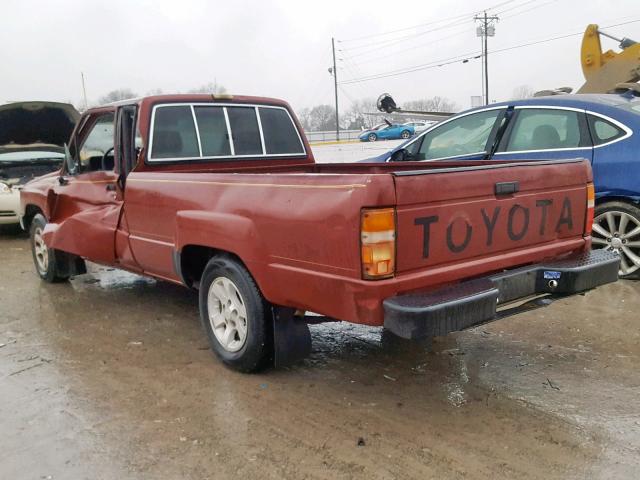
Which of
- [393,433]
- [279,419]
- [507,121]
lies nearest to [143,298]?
[279,419]

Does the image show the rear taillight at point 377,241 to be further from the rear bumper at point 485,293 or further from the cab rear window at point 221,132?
the cab rear window at point 221,132

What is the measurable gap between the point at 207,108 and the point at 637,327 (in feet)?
12.7

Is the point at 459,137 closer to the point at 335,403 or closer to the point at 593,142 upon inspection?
the point at 593,142

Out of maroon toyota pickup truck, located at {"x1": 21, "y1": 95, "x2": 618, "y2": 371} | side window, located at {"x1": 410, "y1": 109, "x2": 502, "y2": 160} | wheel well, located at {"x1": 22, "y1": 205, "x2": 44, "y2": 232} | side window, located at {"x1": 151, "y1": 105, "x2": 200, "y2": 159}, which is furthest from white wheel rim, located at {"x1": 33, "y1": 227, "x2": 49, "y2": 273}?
side window, located at {"x1": 410, "y1": 109, "x2": 502, "y2": 160}

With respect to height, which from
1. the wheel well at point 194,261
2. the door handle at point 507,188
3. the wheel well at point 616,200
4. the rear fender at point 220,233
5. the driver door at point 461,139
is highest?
the driver door at point 461,139

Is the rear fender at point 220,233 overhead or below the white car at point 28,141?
below

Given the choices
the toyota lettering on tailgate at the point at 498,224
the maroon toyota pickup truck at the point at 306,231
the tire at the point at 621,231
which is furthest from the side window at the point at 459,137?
A: the toyota lettering on tailgate at the point at 498,224

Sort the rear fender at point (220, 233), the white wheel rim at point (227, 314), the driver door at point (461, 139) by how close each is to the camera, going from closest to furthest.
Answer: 1. the rear fender at point (220, 233)
2. the white wheel rim at point (227, 314)
3. the driver door at point (461, 139)

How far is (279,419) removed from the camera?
3.38 meters

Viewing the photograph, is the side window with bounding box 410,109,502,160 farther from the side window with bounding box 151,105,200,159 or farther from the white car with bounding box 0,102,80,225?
the white car with bounding box 0,102,80,225

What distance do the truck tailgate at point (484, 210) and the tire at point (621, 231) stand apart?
1.91 m

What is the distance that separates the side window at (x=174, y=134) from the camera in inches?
191

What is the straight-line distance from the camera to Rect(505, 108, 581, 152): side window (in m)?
5.78

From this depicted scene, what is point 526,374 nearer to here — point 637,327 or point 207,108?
point 637,327
